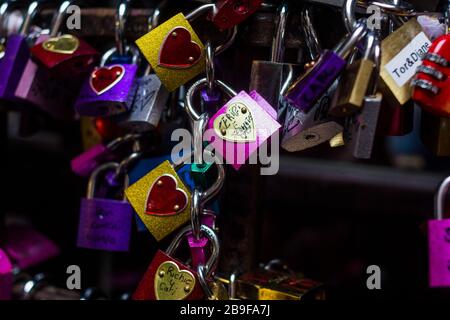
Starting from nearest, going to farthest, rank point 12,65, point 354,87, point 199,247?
point 354,87 → point 199,247 → point 12,65

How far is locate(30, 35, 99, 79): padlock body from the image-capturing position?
2.43 feet

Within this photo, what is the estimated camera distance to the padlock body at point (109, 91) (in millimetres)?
714

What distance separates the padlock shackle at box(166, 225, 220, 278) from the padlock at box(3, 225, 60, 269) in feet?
1.03

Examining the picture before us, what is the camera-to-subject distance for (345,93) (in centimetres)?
56

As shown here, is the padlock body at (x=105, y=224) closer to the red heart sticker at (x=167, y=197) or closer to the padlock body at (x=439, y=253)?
the red heart sticker at (x=167, y=197)

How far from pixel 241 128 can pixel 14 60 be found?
348mm

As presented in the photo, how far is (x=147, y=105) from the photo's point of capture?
0.72 meters

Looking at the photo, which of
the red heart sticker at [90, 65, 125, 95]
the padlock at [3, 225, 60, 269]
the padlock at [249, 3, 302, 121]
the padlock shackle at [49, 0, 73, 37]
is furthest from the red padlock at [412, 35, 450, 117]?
the padlock at [3, 225, 60, 269]

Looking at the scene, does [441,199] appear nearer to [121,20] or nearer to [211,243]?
[211,243]

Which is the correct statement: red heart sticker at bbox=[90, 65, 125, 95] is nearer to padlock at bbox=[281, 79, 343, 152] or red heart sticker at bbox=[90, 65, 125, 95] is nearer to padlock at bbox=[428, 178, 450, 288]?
padlock at bbox=[281, 79, 343, 152]

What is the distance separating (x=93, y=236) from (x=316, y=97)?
13.0 inches

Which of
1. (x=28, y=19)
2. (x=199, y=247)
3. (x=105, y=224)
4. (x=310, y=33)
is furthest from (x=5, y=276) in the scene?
(x=310, y=33)

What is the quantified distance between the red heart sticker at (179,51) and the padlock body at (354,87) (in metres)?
0.18
